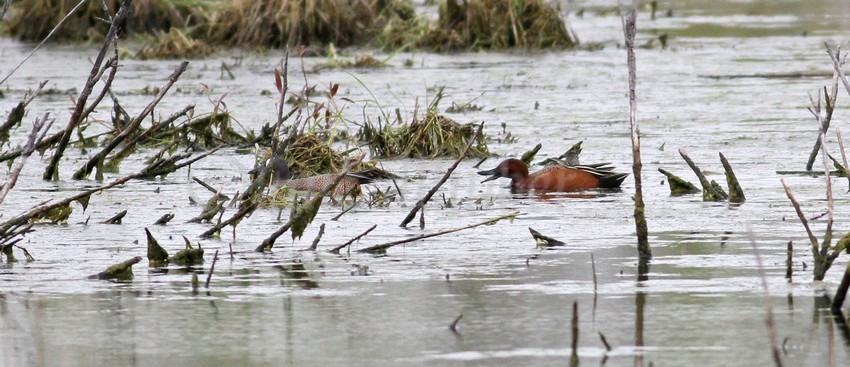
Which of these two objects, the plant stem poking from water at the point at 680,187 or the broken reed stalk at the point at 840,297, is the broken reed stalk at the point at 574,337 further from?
the plant stem poking from water at the point at 680,187

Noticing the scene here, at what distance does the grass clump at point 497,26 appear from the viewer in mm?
20969

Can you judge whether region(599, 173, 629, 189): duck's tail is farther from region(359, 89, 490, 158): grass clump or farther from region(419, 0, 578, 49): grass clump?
region(419, 0, 578, 49): grass clump

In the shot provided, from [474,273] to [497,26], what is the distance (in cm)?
1518

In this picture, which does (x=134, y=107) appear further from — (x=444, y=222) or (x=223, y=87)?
(x=444, y=222)

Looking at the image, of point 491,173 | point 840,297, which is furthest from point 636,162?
point 491,173

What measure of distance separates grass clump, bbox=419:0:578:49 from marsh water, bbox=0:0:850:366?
751 centimetres

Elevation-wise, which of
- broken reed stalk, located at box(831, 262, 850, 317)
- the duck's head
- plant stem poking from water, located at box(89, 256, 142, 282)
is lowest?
the duck's head

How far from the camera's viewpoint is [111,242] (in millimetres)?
7164

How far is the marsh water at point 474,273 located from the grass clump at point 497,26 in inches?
296

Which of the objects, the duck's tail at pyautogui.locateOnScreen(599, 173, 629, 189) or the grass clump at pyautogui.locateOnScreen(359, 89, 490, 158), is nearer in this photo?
the duck's tail at pyautogui.locateOnScreen(599, 173, 629, 189)

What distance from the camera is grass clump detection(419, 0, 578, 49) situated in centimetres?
2097

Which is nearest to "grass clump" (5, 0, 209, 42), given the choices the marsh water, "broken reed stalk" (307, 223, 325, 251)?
the marsh water

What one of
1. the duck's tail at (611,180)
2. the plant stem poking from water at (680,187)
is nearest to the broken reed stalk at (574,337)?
the plant stem poking from water at (680,187)

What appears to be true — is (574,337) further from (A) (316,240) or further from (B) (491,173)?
(B) (491,173)
